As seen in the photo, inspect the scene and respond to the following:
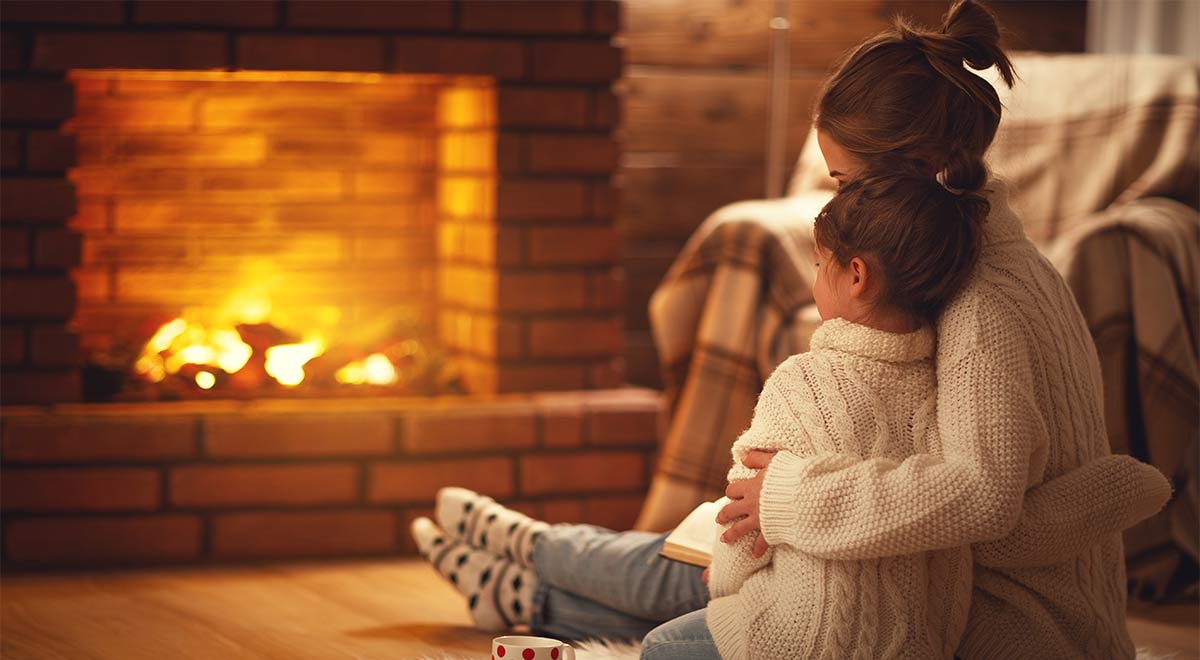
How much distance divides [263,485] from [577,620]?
0.82m

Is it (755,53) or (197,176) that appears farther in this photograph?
(755,53)

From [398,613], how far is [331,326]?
855mm

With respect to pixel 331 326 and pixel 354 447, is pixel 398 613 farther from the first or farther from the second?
pixel 331 326

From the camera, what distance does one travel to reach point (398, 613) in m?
2.11

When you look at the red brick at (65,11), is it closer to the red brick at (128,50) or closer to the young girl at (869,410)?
the red brick at (128,50)

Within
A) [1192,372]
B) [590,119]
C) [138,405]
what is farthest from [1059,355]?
[138,405]

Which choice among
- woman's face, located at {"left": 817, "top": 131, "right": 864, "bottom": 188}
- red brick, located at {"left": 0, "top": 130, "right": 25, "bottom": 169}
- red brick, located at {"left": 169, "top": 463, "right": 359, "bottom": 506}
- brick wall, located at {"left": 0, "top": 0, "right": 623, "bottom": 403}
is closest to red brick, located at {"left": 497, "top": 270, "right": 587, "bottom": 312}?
brick wall, located at {"left": 0, "top": 0, "right": 623, "bottom": 403}

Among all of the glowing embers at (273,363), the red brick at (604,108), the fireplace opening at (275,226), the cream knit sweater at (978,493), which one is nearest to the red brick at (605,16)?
the red brick at (604,108)

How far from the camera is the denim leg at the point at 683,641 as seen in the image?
4.70 feet

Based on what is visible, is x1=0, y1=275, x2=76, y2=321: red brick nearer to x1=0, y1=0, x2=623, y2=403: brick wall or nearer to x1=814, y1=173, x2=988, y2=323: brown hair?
x1=0, y1=0, x2=623, y2=403: brick wall

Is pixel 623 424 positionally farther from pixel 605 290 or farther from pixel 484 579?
pixel 484 579

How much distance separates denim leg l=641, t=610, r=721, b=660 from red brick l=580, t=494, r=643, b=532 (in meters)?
1.12

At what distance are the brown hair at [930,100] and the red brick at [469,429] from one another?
49.0 inches

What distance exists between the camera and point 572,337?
2.67 m
